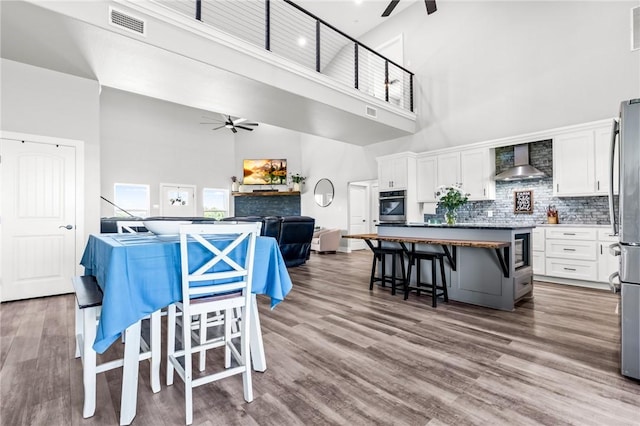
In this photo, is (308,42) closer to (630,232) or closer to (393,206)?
(393,206)

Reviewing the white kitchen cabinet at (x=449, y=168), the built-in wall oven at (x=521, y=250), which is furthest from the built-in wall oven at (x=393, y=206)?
the built-in wall oven at (x=521, y=250)

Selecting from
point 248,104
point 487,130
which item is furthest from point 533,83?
point 248,104

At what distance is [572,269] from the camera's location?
449 cm

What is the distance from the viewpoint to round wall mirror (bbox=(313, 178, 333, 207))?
9651 mm

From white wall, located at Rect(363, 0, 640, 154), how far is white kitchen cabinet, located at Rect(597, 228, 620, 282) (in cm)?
181

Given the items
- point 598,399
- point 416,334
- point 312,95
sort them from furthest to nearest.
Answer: point 312,95 → point 416,334 → point 598,399

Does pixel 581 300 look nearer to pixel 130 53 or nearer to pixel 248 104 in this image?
pixel 248 104

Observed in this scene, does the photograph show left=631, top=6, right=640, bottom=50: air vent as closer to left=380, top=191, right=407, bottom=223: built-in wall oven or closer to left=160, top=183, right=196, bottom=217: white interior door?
left=380, top=191, right=407, bottom=223: built-in wall oven

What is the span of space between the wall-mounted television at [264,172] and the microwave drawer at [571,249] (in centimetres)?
789

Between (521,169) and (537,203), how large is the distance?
0.72 metres

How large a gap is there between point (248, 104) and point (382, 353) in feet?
14.3

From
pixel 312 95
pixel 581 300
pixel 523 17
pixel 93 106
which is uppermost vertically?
pixel 523 17

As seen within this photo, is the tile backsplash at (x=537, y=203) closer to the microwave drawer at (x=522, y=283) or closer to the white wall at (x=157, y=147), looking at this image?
the microwave drawer at (x=522, y=283)

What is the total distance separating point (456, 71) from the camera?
250 inches
